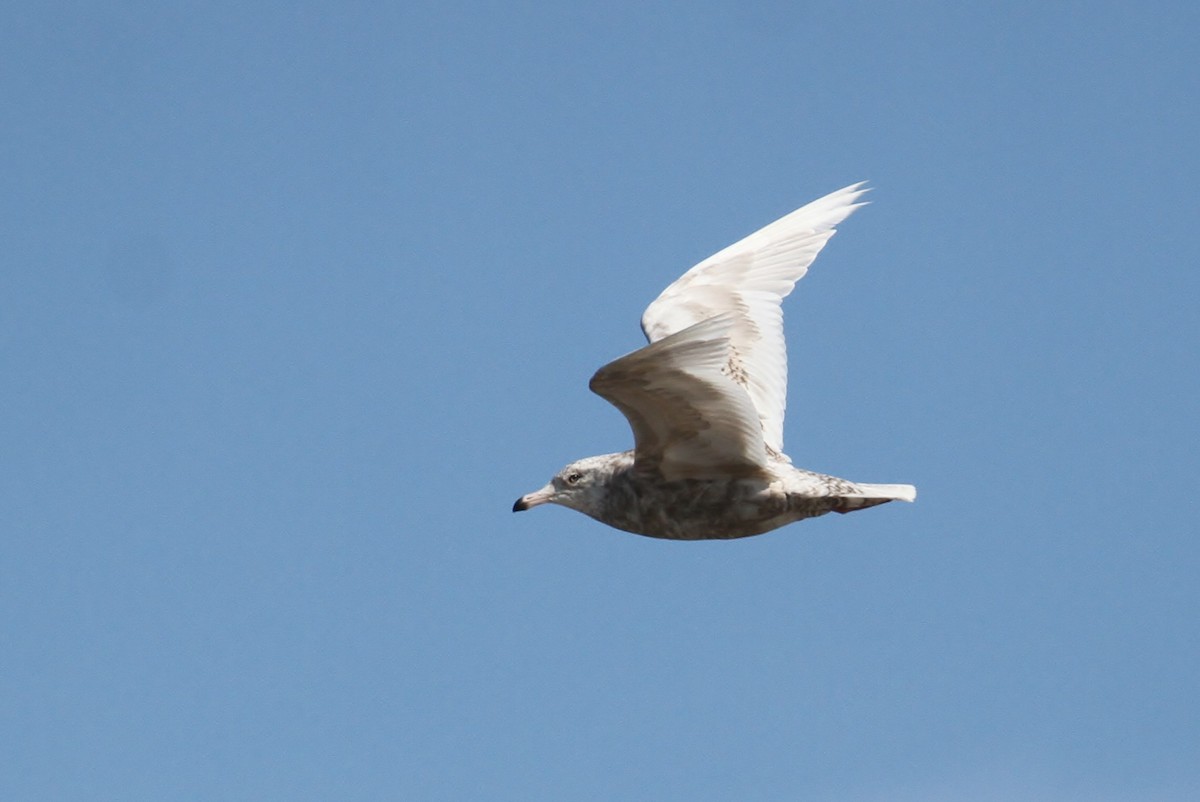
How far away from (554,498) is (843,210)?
5.68 meters

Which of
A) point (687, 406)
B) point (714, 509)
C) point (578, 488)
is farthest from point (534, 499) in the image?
point (687, 406)

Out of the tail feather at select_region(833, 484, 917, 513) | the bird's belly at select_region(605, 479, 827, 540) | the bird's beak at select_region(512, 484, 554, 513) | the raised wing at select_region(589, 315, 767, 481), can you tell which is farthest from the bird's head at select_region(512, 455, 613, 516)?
the tail feather at select_region(833, 484, 917, 513)

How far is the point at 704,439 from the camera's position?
1497cm

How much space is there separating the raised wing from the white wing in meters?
1.92

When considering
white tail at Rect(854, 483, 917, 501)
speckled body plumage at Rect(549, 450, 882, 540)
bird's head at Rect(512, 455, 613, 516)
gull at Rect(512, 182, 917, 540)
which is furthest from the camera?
bird's head at Rect(512, 455, 613, 516)

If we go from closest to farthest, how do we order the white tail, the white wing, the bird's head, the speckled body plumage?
the white tail < the speckled body plumage < the bird's head < the white wing

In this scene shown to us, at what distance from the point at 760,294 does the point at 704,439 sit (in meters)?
4.33

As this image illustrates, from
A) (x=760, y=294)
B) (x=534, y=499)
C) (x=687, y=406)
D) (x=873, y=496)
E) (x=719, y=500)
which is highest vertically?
(x=760, y=294)

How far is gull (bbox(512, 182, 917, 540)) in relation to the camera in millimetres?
13844

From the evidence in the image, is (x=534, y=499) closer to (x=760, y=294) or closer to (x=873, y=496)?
(x=873, y=496)

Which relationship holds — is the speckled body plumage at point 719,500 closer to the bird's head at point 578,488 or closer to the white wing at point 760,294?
the bird's head at point 578,488

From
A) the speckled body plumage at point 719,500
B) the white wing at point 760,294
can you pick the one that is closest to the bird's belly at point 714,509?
the speckled body plumage at point 719,500

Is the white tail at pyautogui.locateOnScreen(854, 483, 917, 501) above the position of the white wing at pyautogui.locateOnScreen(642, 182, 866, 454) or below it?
below

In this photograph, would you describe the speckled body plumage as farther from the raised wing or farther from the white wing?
the white wing
